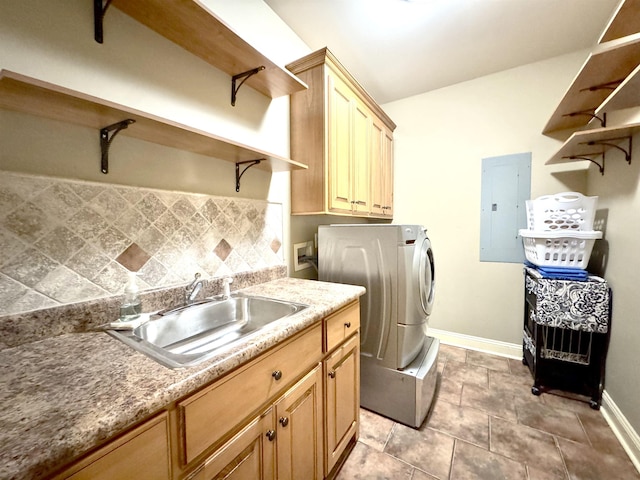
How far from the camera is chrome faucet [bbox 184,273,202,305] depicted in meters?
1.14

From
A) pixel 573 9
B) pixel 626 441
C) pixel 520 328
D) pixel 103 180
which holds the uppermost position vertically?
pixel 573 9

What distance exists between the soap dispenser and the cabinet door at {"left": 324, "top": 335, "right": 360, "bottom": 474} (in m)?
0.77

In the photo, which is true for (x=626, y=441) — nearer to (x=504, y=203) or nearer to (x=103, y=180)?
(x=504, y=203)

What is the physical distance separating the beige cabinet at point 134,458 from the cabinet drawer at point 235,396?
4 centimetres

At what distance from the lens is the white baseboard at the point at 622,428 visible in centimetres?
131

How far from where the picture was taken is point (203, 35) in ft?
3.62

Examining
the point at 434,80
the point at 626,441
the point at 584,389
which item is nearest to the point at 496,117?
the point at 434,80

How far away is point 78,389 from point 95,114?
0.79 m

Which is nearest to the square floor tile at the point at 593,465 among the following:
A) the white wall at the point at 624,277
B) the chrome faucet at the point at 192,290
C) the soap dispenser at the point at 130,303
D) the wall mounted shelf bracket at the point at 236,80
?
the white wall at the point at 624,277

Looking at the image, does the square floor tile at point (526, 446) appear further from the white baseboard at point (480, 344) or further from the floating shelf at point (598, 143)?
the floating shelf at point (598, 143)

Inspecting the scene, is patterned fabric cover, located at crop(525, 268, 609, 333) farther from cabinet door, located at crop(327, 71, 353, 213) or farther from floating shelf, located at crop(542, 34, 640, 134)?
cabinet door, located at crop(327, 71, 353, 213)

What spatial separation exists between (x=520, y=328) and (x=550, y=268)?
872 millimetres

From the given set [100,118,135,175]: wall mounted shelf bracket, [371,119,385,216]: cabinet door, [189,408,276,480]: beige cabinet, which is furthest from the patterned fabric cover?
[100,118,135,175]: wall mounted shelf bracket

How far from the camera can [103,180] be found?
3.17ft
